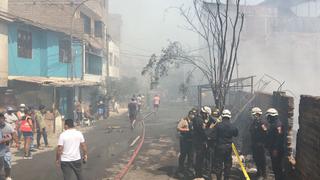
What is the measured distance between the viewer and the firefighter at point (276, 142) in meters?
9.46

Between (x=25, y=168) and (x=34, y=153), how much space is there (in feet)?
9.20

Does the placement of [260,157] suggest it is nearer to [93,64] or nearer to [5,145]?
[5,145]

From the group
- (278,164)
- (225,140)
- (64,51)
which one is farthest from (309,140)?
(64,51)

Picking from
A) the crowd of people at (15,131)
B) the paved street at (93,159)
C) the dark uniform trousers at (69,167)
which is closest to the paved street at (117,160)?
the paved street at (93,159)

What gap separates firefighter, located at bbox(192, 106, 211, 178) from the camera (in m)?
10.6

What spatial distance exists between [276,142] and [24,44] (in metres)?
17.0

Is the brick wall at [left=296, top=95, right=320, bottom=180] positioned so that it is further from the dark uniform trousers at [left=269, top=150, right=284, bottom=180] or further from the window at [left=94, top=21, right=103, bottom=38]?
the window at [left=94, top=21, right=103, bottom=38]

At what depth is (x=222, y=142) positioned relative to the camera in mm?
9742

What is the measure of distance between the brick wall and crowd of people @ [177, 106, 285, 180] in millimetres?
606

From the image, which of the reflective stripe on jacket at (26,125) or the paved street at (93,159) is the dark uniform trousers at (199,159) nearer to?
the paved street at (93,159)

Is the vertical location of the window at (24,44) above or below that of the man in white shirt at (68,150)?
above

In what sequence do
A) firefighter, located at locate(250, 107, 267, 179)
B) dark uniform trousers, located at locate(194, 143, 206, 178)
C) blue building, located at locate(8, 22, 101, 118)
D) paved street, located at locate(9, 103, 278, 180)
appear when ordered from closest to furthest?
firefighter, located at locate(250, 107, 267, 179) < dark uniform trousers, located at locate(194, 143, 206, 178) < paved street, located at locate(9, 103, 278, 180) < blue building, located at locate(8, 22, 101, 118)

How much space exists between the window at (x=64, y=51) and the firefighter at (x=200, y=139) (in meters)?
18.5

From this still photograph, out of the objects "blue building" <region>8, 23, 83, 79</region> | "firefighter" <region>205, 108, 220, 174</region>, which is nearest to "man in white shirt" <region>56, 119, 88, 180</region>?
"firefighter" <region>205, 108, 220, 174</region>
